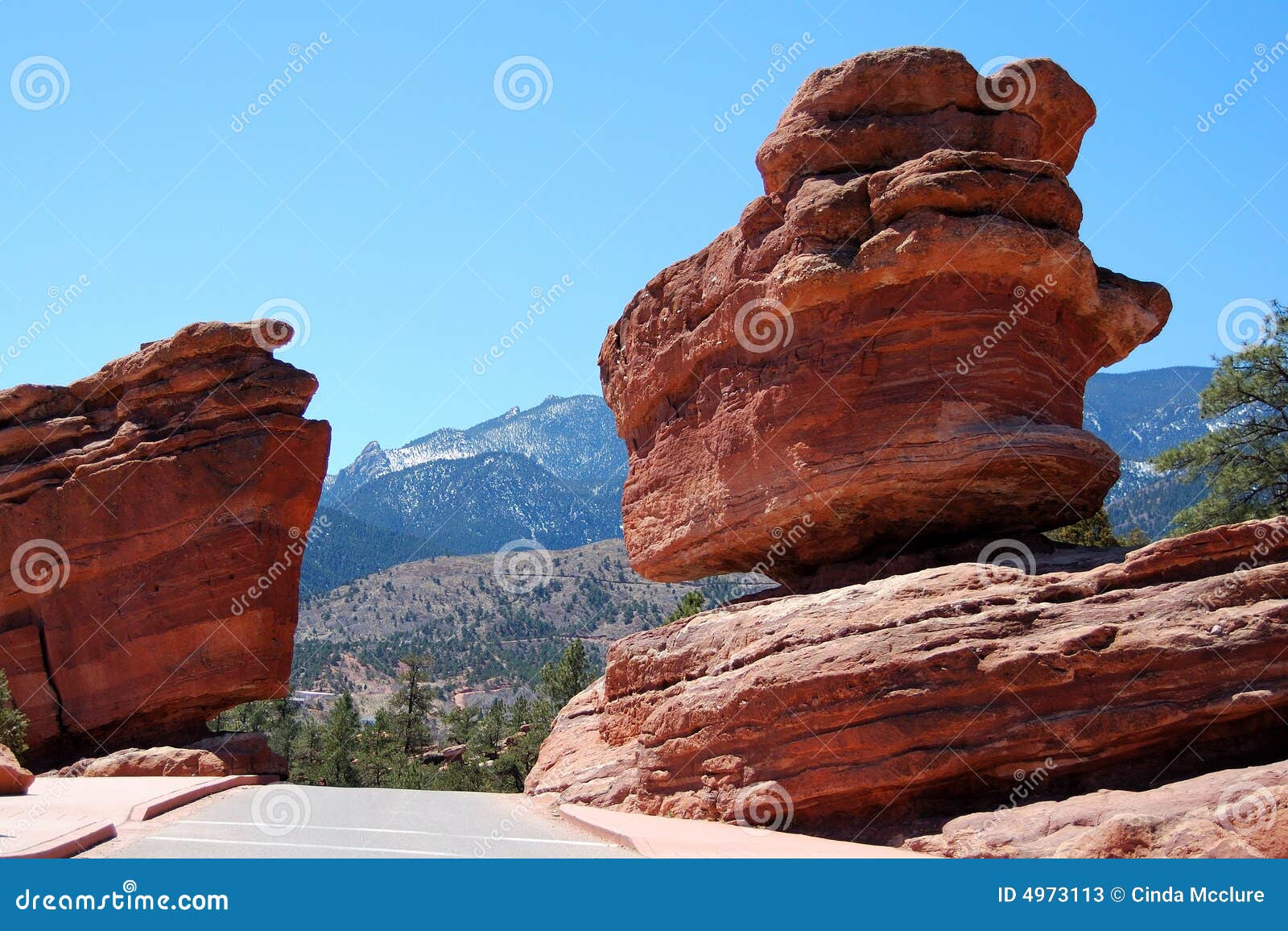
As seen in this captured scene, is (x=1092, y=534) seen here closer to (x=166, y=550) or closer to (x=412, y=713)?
(x=166, y=550)

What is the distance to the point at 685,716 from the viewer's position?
1595 centimetres

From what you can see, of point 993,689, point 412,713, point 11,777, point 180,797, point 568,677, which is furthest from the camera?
point 412,713

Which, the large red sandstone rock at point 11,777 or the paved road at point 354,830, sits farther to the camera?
the large red sandstone rock at point 11,777

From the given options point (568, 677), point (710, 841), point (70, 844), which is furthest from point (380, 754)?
point (70, 844)

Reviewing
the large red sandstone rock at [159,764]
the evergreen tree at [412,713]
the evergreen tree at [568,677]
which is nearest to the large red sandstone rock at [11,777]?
the large red sandstone rock at [159,764]

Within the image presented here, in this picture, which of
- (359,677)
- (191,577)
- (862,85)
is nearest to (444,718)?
(191,577)

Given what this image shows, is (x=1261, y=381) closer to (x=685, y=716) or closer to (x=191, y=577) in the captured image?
(x=685, y=716)

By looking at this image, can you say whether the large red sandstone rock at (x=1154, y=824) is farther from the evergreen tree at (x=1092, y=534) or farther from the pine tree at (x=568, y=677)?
the pine tree at (x=568, y=677)

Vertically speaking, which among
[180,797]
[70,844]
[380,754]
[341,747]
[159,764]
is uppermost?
[70,844]

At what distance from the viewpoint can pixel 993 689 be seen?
42.7 ft

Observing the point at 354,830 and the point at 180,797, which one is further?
the point at 180,797

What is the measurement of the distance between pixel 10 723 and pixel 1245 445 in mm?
33912

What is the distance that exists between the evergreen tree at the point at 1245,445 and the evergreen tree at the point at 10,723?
31.6 metres

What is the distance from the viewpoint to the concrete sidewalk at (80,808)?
33.2 ft
